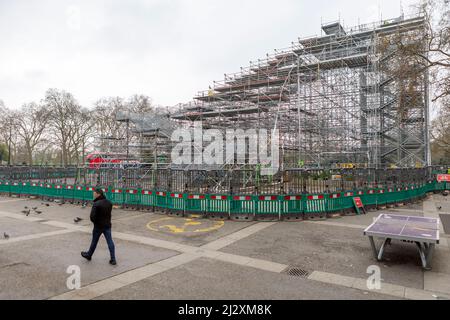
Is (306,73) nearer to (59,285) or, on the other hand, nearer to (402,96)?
(402,96)

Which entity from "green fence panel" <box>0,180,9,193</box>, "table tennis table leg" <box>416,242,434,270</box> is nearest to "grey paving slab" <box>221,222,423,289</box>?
"table tennis table leg" <box>416,242,434,270</box>

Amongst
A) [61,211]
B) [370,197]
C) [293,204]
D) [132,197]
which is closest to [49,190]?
[61,211]

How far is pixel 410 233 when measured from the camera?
255 inches

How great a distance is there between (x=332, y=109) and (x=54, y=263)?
2986 cm

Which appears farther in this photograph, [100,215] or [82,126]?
[82,126]

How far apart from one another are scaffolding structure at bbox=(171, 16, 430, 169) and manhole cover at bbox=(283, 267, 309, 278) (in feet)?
69.7

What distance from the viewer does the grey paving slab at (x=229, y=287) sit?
5.03 m

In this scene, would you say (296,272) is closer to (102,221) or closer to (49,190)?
(102,221)

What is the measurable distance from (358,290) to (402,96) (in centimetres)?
1872

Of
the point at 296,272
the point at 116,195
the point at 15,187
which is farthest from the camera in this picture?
the point at 15,187

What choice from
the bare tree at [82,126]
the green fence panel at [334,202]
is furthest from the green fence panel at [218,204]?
the bare tree at [82,126]

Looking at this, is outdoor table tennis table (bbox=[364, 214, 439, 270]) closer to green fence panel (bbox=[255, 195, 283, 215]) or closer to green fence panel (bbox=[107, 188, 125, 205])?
green fence panel (bbox=[255, 195, 283, 215])

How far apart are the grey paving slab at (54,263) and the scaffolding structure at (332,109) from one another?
68.7 feet

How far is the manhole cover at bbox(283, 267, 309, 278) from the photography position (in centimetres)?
604
